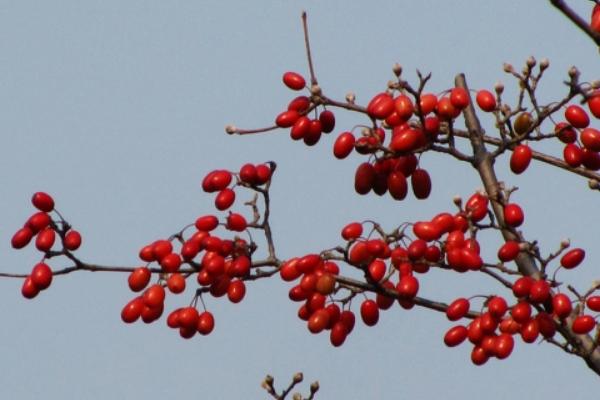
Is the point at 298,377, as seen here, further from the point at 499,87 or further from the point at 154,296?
the point at 499,87

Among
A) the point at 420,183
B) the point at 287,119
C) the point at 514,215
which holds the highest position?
the point at 287,119

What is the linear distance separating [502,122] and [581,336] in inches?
53.3

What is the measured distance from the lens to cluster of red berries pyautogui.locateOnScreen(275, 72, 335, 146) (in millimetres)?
8039

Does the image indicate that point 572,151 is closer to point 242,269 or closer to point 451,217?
point 451,217

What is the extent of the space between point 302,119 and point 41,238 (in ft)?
5.92

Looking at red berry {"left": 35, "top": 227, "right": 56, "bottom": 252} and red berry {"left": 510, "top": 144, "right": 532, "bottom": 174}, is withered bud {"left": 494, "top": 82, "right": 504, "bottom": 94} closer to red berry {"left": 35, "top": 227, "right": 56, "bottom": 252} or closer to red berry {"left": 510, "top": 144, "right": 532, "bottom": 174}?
red berry {"left": 510, "top": 144, "right": 532, "bottom": 174}

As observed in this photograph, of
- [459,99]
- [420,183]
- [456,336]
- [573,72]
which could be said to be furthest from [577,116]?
[456,336]

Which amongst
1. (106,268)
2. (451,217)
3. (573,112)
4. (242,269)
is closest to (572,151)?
(573,112)

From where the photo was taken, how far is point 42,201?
27.3 ft

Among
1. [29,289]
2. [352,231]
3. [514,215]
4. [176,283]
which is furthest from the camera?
[29,289]

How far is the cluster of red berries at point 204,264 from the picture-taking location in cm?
772

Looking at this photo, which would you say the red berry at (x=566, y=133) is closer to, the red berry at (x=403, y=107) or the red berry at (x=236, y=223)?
the red berry at (x=403, y=107)

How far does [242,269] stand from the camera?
7652 millimetres

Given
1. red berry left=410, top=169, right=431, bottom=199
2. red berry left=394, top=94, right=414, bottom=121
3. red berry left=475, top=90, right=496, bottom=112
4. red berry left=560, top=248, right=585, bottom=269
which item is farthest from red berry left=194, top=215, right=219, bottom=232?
red berry left=560, top=248, right=585, bottom=269
